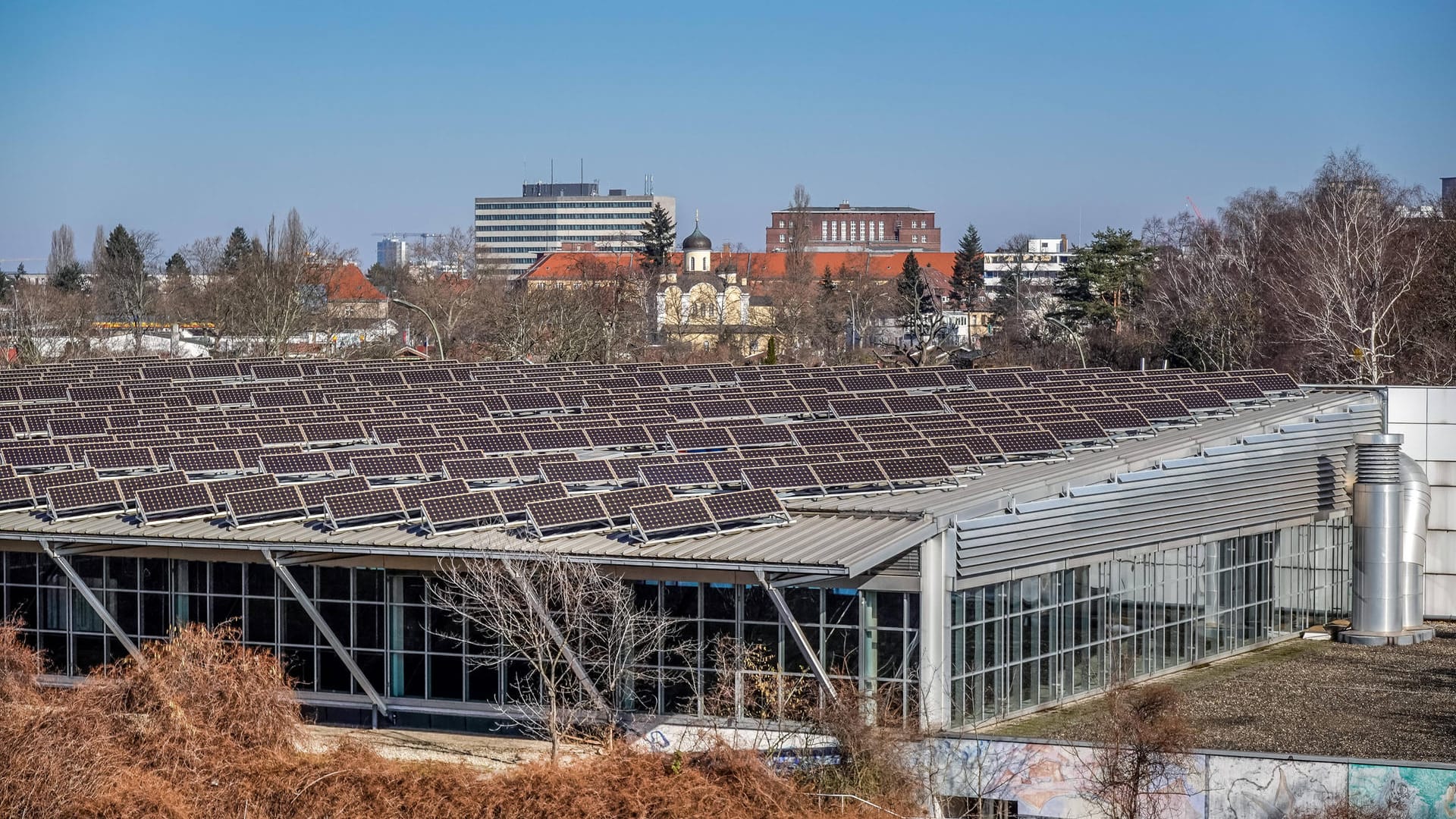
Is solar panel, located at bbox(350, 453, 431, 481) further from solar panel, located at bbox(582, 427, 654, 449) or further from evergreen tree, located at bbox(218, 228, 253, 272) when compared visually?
evergreen tree, located at bbox(218, 228, 253, 272)

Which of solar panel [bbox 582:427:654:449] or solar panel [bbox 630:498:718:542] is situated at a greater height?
solar panel [bbox 582:427:654:449]

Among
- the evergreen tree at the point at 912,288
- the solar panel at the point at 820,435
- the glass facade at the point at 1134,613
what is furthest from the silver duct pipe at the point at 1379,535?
the evergreen tree at the point at 912,288

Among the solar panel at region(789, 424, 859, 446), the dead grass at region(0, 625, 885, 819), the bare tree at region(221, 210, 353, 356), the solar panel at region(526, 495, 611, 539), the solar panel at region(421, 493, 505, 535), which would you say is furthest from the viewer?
the bare tree at region(221, 210, 353, 356)

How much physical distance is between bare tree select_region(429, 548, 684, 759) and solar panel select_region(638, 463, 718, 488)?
2.89m

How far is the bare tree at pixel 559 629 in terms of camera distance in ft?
81.5

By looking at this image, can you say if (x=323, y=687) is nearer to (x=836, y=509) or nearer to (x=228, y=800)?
(x=228, y=800)

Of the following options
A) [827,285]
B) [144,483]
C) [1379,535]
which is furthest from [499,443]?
[827,285]

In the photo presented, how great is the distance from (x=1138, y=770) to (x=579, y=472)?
11971mm

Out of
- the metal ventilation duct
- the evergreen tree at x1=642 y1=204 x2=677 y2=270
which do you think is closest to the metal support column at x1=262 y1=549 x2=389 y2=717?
the metal ventilation duct

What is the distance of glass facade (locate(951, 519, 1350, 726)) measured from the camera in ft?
91.0

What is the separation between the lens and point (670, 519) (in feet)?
83.4

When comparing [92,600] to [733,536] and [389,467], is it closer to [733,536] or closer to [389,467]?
[389,467]

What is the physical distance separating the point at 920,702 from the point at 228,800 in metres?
10.0

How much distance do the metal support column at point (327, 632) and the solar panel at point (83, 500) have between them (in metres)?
3.05
